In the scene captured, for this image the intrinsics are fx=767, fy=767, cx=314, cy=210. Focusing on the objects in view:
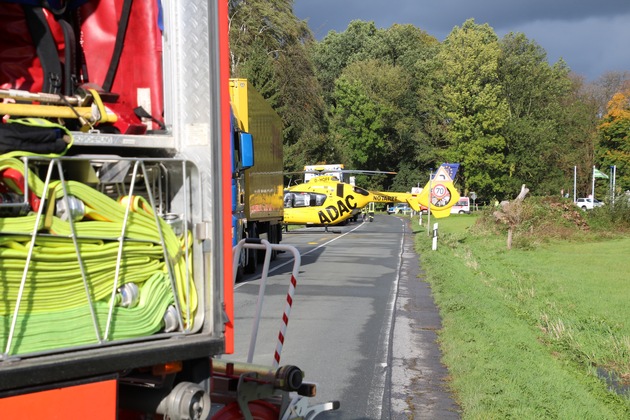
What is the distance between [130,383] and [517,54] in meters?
87.1

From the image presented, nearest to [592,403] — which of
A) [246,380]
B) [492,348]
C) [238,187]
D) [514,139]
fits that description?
[492,348]

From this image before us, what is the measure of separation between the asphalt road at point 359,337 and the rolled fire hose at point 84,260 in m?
4.08

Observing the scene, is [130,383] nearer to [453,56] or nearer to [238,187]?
[238,187]

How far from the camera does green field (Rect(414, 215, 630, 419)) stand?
24.3 feet

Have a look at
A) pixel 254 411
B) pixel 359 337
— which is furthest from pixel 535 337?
pixel 254 411

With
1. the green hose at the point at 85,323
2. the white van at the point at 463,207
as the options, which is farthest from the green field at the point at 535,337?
the white van at the point at 463,207

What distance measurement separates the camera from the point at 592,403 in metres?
7.43

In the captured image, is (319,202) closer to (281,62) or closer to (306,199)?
(306,199)

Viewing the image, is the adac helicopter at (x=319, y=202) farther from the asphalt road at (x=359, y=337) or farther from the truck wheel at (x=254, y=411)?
the truck wheel at (x=254, y=411)

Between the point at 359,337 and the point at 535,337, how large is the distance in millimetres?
2523

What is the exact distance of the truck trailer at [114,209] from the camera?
2873 mm

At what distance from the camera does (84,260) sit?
10.1 feet

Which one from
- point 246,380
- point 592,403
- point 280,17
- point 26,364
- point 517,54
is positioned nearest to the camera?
point 26,364

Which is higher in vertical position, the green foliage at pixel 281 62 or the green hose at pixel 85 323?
the green foliage at pixel 281 62
